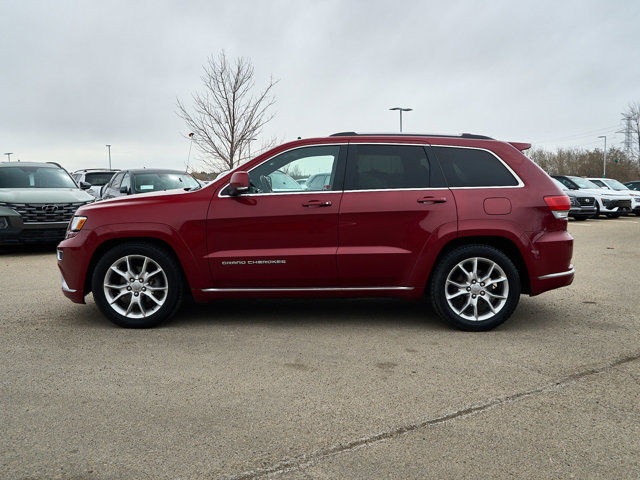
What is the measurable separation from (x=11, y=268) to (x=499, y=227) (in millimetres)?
7592

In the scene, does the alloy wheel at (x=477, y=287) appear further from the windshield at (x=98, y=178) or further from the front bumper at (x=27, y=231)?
the windshield at (x=98, y=178)

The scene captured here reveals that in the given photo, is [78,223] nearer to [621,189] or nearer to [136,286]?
[136,286]

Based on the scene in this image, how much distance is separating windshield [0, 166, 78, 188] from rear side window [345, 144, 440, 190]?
29.4ft

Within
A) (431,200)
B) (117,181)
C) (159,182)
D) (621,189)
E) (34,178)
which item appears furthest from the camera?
(621,189)

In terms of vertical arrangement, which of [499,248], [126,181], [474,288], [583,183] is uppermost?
[126,181]

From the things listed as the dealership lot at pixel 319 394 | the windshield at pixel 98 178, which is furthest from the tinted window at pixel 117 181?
the windshield at pixel 98 178

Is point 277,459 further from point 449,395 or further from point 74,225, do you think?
point 74,225

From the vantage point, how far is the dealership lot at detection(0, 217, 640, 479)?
2.82 meters

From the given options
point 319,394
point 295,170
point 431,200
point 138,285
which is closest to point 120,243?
point 138,285

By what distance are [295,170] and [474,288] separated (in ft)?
6.28

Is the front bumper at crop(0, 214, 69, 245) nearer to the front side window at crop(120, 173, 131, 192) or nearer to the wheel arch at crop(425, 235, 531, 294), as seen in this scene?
the front side window at crop(120, 173, 131, 192)

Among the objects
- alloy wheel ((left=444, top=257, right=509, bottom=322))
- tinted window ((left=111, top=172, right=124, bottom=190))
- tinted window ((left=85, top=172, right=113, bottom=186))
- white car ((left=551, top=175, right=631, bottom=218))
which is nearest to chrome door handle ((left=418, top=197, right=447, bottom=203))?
alloy wheel ((left=444, top=257, right=509, bottom=322))

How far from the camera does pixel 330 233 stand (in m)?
5.21

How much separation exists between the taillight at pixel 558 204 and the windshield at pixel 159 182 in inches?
356
